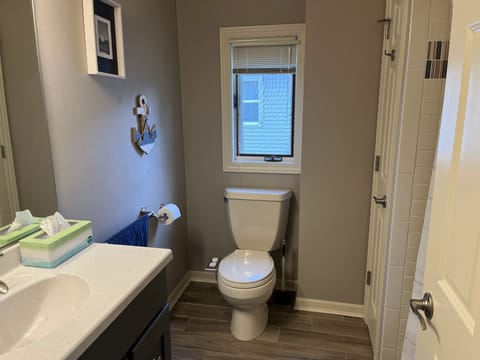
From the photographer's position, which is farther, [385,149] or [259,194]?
[259,194]

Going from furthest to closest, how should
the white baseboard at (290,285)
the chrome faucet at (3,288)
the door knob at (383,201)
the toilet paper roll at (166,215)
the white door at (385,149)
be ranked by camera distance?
the white baseboard at (290,285) → the toilet paper roll at (166,215) → the door knob at (383,201) → the white door at (385,149) → the chrome faucet at (3,288)

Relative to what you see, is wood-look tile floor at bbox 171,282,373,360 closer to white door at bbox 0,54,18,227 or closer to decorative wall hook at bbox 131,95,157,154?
decorative wall hook at bbox 131,95,157,154

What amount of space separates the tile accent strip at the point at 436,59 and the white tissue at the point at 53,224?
1.57 m

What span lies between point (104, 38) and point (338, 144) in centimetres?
142

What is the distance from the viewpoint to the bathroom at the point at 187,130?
1290 millimetres

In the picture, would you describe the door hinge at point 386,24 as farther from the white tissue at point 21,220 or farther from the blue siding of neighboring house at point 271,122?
the white tissue at point 21,220

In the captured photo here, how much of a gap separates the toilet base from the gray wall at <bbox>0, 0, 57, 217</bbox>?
52.1 inches

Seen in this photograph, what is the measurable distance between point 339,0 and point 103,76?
1.37 meters


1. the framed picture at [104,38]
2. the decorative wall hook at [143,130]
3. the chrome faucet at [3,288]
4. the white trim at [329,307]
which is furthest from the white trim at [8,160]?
the white trim at [329,307]

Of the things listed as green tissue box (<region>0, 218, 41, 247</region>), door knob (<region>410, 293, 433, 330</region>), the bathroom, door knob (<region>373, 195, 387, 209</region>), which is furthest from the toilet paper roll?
door knob (<region>410, 293, 433, 330</region>)

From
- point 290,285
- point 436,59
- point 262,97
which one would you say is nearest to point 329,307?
point 290,285

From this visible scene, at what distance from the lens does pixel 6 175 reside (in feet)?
3.91

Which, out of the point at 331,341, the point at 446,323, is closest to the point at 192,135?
the point at 331,341

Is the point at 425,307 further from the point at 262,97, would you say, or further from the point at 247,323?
the point at 262,97
